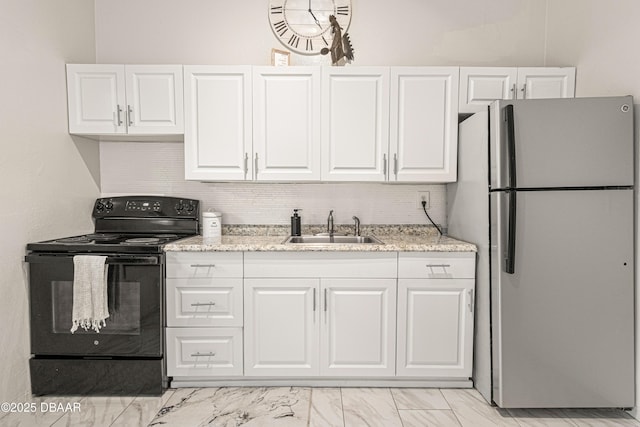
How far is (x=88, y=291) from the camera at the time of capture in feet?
6.75

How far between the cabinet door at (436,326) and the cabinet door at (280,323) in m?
0.54

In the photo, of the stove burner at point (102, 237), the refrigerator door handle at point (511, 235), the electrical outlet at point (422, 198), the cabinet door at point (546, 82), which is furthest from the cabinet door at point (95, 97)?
the cabinet door at point (546, 82)

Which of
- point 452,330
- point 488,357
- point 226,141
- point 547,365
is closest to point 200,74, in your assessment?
point 226,141

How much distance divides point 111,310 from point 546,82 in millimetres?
3034

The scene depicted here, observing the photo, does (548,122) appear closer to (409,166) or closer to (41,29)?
(409,166)

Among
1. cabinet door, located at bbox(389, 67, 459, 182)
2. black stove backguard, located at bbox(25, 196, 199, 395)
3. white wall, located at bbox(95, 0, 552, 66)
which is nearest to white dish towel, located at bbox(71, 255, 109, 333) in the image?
black stove backguard, located at bbox(25, 196, 199, 395)

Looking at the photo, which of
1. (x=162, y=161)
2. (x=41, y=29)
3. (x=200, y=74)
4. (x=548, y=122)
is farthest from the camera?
(x=162, y=161)

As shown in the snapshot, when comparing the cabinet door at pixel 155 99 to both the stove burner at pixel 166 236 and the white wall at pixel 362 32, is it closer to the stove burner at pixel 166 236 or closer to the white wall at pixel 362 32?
the white wall at pixel 362 32

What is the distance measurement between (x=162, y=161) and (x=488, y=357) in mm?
2559

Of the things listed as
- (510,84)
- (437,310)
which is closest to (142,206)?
(437,310)

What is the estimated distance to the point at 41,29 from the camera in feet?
7.22

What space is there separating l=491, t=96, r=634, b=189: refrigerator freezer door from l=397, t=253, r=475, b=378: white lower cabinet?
2.03 ft

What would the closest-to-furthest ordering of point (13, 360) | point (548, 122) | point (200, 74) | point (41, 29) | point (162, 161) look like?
point (548, 122) → point (13, 360) → point (41, 29) → point (200, 74) → point (162, 161)

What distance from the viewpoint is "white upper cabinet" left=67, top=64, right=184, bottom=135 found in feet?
7.89
